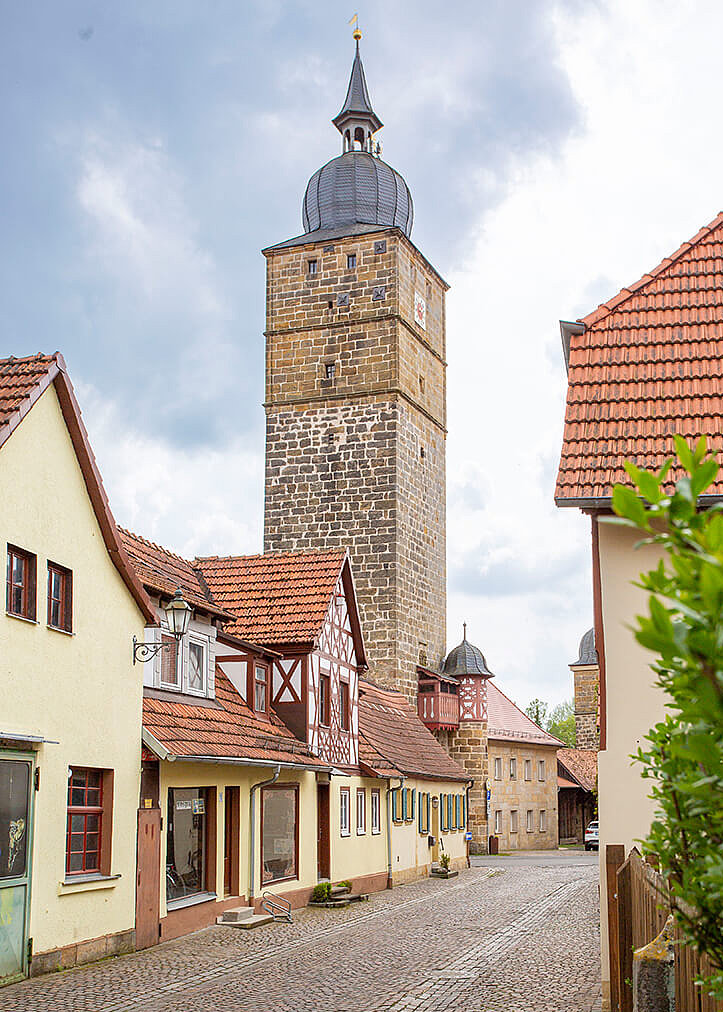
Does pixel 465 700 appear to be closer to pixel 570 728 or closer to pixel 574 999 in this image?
pixel 574 999

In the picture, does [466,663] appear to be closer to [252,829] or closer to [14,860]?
[252,829]

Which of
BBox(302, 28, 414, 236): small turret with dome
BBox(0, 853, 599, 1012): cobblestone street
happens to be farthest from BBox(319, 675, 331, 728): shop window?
BBox(302, 28, 414, 236): small turret with dome

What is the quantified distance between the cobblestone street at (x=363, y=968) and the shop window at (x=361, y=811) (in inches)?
168

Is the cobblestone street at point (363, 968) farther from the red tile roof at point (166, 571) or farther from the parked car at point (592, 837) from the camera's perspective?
the parked car at point (592, 837)

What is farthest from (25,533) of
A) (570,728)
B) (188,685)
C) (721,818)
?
(570,728)

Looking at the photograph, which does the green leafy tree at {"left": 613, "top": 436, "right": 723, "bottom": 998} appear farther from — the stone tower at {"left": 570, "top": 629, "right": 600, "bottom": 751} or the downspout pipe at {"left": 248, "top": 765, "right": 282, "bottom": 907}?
the stone tower at {"left": 570, "top": 629, "right": 600, "bottom": 751}

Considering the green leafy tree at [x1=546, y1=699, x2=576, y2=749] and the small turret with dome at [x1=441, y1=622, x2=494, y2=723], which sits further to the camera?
the green leafy tree at [x1=546, y1=699, x2=576, y2=749]

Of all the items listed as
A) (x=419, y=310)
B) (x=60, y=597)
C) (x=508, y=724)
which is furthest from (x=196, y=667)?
(x=508, y=724)

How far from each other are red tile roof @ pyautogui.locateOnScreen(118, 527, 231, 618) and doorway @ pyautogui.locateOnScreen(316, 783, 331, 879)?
13.9ft

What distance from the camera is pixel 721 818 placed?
2537 mm

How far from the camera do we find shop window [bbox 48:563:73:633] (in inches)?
538

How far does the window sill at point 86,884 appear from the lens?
1324 cm

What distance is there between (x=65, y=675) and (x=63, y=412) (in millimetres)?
2953

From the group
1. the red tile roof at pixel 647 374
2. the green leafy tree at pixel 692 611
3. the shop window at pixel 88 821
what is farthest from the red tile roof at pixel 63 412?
the green leafy tree at pixel 692 611
